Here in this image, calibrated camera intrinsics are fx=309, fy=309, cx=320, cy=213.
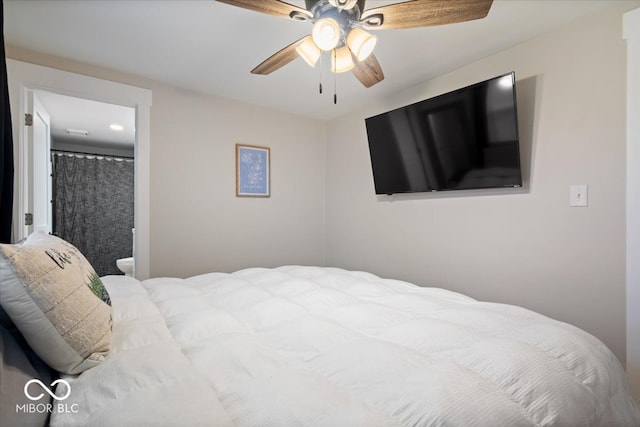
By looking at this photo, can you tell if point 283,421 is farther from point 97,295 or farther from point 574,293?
point 574,293

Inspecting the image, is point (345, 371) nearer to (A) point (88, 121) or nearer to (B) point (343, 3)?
(B) point (343, 3)

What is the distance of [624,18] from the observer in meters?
1.55

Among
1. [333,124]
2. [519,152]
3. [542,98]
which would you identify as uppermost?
[333,124]

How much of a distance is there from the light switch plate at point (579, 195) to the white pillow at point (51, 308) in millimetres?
2253

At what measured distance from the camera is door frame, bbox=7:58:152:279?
6.64ft

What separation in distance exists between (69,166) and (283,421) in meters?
4.90

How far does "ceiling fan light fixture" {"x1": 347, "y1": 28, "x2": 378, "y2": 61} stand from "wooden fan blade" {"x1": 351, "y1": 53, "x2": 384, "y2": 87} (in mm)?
191

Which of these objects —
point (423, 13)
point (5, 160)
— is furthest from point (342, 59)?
point (5, 160)

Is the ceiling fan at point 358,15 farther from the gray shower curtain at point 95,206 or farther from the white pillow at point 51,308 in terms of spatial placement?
the gray shower curtain at point 95,206

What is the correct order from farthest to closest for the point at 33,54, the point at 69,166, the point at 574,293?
1. the point at 69,166
2. the point at 33,54
3. the point at 574,293

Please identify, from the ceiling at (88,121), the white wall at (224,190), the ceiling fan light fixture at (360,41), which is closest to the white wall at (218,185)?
the white wall at (224,190)

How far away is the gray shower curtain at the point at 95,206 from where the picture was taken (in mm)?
4086

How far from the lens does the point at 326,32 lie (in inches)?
51.8

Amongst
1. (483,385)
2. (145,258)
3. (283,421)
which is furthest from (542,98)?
(145,258)
